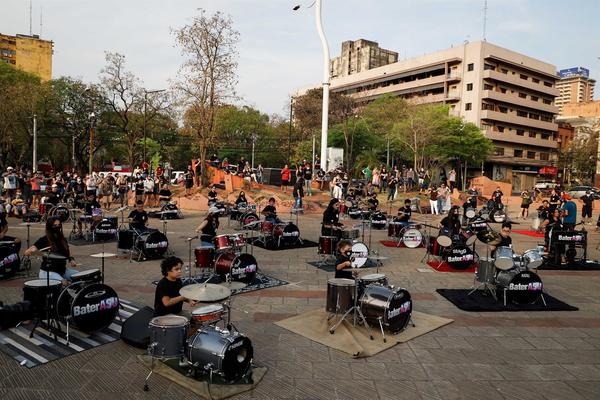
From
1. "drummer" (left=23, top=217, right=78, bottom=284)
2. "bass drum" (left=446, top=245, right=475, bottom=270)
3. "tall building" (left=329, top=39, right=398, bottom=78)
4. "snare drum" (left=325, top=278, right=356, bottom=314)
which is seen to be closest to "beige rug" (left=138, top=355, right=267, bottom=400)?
"snare drum" (left=325, top=278, right=356, bottom=314)

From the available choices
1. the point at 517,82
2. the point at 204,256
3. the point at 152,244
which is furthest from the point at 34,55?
the point at 204,256

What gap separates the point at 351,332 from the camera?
868cm

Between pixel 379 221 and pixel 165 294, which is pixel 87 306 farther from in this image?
pixel 379 221

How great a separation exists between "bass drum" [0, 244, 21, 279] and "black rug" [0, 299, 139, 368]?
3755 millimetres

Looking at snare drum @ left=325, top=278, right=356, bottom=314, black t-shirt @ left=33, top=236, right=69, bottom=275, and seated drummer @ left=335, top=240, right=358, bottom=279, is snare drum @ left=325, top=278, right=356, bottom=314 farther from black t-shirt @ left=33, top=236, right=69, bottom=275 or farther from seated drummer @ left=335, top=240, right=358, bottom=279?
black t-shirt @ left=33, top=236, right=69, bottom=275

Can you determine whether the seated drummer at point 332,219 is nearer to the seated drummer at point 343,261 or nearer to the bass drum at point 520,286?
the seated drummer at point 343,261

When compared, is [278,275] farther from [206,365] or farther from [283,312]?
[206,365]

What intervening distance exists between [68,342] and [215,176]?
1091 inches

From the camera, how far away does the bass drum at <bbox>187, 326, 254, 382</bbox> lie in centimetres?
631

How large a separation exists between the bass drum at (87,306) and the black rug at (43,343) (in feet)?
0.66

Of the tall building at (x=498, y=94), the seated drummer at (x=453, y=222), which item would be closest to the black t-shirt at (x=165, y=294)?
the seated drummer at (x=453, y=222)

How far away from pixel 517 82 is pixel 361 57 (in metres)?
46.5

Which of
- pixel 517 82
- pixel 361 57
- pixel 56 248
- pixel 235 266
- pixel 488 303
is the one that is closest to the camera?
pixel 56 248

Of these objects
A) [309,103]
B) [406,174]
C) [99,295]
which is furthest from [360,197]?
[309,103]
